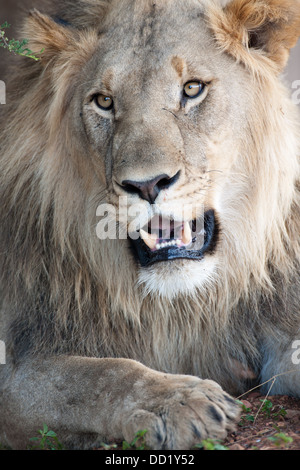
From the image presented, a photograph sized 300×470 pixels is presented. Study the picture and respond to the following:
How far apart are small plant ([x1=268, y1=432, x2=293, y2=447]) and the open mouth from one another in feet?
2.66

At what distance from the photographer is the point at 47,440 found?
3459 millimetres

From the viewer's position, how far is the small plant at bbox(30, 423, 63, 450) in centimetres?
338

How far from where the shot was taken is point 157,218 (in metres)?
3.26

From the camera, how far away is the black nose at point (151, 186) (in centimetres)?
311

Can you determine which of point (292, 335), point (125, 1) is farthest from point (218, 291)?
point (125, 1)

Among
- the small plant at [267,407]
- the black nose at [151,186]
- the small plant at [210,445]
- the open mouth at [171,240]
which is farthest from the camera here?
the small plant at [267,407]

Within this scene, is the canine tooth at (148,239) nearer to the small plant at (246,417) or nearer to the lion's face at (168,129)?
the lion's face at (168,129)

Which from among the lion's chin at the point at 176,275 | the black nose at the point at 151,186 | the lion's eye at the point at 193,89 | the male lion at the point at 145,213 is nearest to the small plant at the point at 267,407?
the male lion at the point at 145,213

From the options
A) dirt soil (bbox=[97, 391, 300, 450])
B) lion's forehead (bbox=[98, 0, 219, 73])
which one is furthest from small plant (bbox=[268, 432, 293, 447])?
lion's forehead (bbox=[98, 0, 219, 73])

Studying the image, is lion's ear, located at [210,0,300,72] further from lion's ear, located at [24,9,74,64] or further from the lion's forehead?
lion's ear, located at [24,9,74,64]

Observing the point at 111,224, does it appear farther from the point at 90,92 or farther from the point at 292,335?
the point at 292,335

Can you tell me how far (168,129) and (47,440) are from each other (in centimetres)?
143
